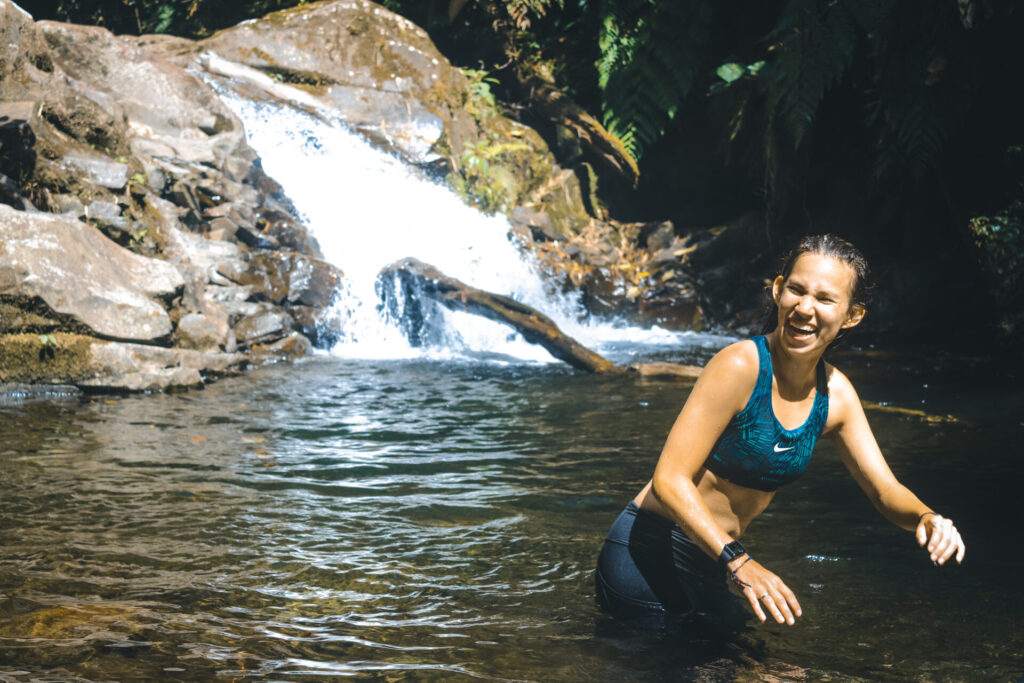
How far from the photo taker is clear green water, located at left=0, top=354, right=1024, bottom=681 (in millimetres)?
2520

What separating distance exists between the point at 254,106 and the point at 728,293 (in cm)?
870

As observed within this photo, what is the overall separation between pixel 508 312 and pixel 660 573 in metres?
6.26

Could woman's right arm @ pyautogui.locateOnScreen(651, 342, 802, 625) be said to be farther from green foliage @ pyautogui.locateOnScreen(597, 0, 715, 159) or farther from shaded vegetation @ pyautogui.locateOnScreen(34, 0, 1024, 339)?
green foliage @ pyautogui.locateOnScreen(597, 0, 715, 159)

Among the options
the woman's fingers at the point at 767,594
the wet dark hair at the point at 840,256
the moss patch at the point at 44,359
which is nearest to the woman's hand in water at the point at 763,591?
the woman's fingers at the point at 767,594

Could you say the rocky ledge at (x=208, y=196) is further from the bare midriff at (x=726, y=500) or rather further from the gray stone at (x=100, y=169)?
the bare midriff at (x=726, y=500)

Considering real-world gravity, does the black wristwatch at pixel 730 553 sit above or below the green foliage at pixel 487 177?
below

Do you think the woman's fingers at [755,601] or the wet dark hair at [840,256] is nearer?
the woman's fingers at [755,601]

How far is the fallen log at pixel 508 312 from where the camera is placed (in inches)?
339

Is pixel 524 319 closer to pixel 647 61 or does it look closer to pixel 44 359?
pixel 44 359

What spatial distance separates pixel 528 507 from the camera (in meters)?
4.30

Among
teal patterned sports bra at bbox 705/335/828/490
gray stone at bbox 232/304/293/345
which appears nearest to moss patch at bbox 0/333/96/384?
gray stone at bbox 232/304/293/345

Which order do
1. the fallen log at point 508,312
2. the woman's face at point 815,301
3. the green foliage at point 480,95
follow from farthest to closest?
the green foliage at point 480,95, the fallen log at point 508,312, the woman's face at point 815,301

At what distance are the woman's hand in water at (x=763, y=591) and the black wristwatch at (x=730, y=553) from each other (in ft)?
0.04

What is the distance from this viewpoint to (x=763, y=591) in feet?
6.64
